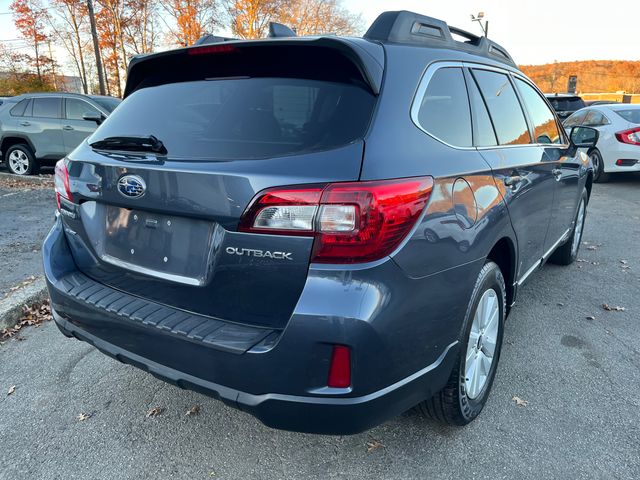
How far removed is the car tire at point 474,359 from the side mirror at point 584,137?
2417mm

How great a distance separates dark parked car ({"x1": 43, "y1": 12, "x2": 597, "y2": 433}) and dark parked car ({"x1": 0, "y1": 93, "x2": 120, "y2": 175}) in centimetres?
881

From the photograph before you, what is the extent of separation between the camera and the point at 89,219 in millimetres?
2168

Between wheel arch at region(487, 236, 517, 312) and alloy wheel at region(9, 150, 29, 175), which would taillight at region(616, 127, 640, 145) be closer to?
wheel arch at region(487, 236, 517, 312)

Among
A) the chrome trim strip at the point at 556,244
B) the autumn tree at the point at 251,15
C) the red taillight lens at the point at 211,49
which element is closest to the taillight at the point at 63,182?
the red taillight lens at the point at 211,49

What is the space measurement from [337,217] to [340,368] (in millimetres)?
508

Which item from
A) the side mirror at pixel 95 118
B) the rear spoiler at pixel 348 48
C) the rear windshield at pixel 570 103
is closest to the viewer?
the rear spoiler at pixel 348 48

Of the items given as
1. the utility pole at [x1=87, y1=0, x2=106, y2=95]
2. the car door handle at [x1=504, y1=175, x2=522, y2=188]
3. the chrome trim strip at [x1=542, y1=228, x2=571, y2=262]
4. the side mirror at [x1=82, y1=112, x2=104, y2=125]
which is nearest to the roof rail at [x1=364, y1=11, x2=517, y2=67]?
the car door handle at [x1=504, y1=175, x2=522, y2=188]

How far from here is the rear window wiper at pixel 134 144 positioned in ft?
6.54

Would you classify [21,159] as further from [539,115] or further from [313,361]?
[313,361]

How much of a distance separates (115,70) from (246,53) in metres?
40.7

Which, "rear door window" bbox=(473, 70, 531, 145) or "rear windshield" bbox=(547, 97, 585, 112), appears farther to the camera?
"rear windshield" bbox=(547, 97, 585, 112)

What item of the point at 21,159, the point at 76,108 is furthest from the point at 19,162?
the point at 76,108

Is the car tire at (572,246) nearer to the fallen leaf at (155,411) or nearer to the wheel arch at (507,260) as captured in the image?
the wheel arch at (507,260)

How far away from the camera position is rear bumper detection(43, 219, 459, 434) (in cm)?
158
